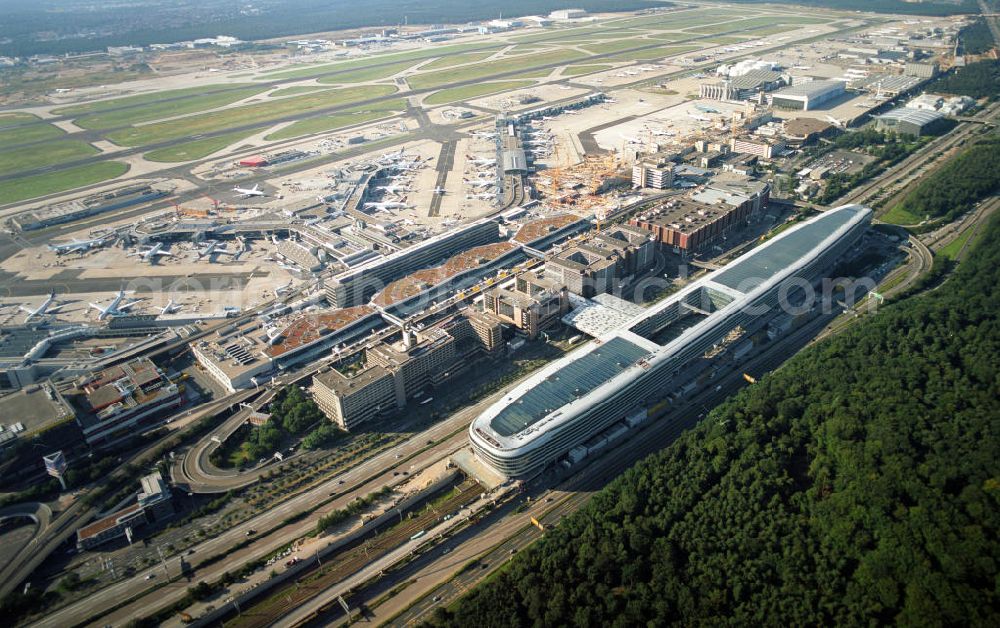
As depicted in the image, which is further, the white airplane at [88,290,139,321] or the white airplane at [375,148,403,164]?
the white airplane at [375,148,403,164]

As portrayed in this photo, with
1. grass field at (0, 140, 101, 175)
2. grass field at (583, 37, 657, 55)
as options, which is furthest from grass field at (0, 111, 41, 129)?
grass field at (583, 37, 657, 55)

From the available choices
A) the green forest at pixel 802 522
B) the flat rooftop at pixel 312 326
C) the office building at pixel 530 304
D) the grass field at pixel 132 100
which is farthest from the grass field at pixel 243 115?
the green forest at pixel 802 522

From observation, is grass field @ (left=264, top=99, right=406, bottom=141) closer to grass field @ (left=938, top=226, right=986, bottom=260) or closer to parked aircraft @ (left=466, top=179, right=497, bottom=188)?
parked aircraft @ (left=466, top=179, right=497, bottom=188)

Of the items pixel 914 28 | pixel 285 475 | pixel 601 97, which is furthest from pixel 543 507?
pixel 914 28

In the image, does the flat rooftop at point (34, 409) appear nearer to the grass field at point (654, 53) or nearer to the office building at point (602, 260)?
the office building at point (602, 260)

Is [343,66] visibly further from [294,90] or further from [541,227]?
[541,227]

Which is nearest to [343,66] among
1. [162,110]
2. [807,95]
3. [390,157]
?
[162,110]

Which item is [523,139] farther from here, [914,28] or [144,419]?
[914,28]
